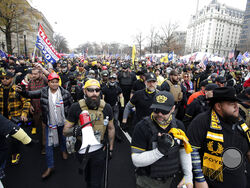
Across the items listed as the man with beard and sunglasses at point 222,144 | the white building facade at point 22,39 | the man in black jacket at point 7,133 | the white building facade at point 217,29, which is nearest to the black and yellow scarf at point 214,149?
the man with beard and sunglasses at point 222,144

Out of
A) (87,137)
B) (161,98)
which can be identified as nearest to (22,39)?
(87,137)

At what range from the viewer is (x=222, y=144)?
1.91 metres

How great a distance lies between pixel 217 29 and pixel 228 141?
13730 cm

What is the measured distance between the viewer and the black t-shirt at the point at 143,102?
3738 millimetres

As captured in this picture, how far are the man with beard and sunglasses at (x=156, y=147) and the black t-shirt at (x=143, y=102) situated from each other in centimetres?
167

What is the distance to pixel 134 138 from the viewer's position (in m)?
2.00

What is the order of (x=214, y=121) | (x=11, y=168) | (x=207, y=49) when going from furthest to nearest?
(x=207, y=49) → (x=11, y=168) → (x=214, y=121)

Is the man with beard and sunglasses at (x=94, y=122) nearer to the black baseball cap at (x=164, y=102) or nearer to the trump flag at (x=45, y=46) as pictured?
the black baseball cap at (x=164, y=102)

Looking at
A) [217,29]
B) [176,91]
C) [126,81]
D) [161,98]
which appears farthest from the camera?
[217,29]

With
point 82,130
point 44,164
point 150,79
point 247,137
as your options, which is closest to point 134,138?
point 82,130

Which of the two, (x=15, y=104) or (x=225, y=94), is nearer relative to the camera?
(x=225, y=94)

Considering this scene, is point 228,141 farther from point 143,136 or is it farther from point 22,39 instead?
point 22,39

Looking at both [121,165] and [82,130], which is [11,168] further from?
[82,130]

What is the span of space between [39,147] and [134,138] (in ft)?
12.1
